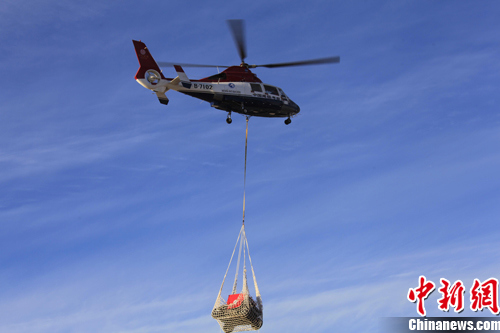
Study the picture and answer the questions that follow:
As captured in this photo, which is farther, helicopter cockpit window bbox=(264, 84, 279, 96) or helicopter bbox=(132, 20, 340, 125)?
helicopter cockpit window bbox=(264, 84, 279, 96)

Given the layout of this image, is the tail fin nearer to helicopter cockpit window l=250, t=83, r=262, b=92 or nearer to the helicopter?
the helicopter

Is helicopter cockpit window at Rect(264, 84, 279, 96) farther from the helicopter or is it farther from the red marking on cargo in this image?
the red marking on cargo

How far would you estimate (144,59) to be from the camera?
45.6m

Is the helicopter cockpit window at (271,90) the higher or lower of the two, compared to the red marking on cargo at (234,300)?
higher

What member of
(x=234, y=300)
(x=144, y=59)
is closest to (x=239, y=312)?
(x=234, y=300)

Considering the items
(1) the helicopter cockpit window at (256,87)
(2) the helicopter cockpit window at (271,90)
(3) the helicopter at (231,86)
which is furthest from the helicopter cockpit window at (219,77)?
(2) the helicopter cockpit window at (271,90)

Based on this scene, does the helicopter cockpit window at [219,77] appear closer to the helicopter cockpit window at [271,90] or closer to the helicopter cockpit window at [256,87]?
the helicopter cockpit window at [256,87]

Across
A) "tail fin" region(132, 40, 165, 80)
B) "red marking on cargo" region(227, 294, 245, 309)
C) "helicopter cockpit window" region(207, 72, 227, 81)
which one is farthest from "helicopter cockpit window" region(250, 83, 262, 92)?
"red marking on cargo" region(227, 294, 245, 309)

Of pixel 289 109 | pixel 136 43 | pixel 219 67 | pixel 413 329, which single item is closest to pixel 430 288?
pixel 413 329

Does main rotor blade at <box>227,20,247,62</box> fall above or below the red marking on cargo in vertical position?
above

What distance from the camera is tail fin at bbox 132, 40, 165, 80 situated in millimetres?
45188

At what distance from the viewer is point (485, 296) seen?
42.0m

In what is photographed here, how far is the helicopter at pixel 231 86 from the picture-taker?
149 ft

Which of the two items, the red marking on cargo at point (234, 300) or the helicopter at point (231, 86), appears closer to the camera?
the red marking on cargo at point (234, 300)
